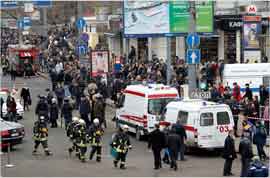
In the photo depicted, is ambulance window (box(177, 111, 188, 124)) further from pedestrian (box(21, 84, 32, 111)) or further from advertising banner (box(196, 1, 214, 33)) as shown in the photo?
pedestrian (box(21, 84, 32, 111))

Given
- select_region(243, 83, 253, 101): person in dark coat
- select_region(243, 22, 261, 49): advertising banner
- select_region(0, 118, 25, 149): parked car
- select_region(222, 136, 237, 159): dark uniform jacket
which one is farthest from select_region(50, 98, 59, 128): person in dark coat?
select_region(222, 136, 237, 159): dark uniform jacket

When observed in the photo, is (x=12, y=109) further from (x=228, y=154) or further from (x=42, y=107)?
(x=228, y=154)

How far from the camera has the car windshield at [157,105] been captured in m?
26.7

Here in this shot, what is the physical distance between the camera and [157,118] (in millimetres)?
26375

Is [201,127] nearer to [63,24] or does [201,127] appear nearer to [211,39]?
[211,39]

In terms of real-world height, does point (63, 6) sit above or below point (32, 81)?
above

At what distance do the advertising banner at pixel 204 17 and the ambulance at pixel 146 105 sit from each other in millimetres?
9527

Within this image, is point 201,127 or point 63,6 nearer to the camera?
point 201,127

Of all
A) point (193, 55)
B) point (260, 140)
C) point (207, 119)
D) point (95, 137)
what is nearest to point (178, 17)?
point (193, 55)

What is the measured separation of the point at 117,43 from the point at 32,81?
10091 mm

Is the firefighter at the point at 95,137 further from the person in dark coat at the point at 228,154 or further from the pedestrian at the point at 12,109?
the pedestrian at the point at 12,109

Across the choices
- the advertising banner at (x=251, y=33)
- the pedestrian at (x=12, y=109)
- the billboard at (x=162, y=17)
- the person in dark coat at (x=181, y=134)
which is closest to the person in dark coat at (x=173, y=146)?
the person in dark coat at (x=181, y=134)

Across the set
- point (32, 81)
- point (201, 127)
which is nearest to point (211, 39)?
point (32, 81)

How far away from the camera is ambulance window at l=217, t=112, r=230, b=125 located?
2398 cm
